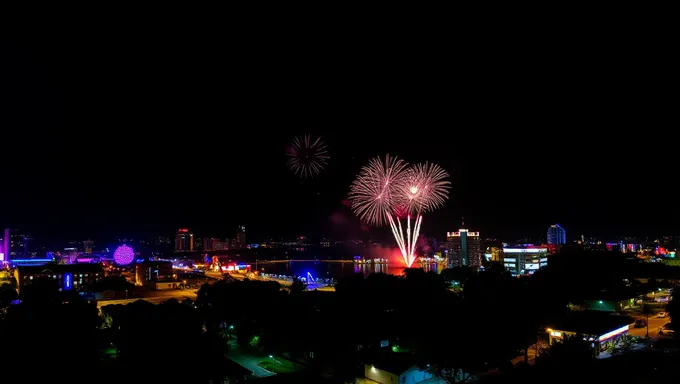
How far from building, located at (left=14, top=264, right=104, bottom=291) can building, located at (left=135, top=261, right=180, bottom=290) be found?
6.44 feet

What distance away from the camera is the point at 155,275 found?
72.9ft

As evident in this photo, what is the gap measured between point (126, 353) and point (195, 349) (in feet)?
4.81

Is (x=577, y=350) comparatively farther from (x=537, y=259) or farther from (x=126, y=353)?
(x=537, y=259)

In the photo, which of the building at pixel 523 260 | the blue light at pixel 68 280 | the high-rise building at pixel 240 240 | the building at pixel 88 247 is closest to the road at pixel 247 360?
the blue light at pixel 68 280

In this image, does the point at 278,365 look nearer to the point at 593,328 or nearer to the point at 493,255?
the point at 593,328

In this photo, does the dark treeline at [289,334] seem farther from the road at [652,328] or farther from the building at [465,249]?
the building at [465,249]

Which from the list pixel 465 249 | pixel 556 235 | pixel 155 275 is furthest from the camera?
pixel 556 235

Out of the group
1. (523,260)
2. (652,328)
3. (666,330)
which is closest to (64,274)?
(652,328)

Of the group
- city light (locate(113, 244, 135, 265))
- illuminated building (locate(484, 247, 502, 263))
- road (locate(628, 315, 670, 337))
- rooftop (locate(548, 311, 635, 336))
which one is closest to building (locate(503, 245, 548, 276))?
illuminated building (locate(484, 247, 502, 263))

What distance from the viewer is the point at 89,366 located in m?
6.80

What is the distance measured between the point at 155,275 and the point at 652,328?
19656mm

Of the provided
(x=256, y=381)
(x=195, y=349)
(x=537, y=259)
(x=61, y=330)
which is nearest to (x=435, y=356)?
(x=256, y=381)

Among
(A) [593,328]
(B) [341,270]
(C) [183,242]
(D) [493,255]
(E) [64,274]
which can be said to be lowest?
(B) [341,270]

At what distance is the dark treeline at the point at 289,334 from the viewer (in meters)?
6.49
